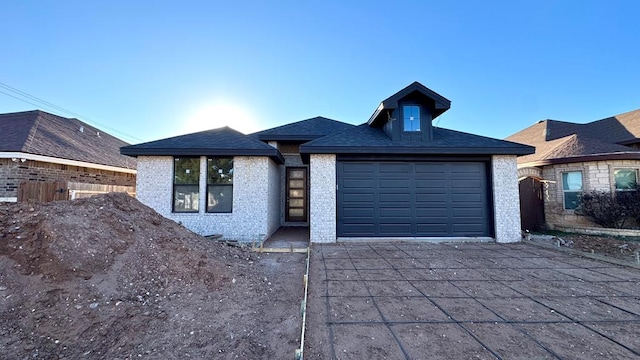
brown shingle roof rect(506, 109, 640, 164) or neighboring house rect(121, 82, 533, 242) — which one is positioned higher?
brown shingle roof rect(506, 109, 640, 164)

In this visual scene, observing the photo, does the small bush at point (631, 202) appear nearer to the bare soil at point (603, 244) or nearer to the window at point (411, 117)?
the bare soil at point (603, 244)

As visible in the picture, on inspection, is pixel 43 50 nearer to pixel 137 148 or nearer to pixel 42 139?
pixel 42 139

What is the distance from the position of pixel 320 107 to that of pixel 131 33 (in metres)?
9.29

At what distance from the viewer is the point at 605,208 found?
27.1ft

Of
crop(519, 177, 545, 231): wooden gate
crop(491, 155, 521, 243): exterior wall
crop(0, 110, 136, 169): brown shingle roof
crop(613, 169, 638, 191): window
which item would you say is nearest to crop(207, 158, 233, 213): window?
crop(0, 110, 136, 169): brown shingle roof

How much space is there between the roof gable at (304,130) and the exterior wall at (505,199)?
634 cm

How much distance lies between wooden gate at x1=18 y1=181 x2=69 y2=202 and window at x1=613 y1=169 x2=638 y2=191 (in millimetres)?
19465

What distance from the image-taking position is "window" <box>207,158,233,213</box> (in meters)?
7.50

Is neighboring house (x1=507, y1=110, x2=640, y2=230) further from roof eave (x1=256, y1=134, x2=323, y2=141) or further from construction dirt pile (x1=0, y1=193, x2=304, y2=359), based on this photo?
Result: construction dirt pile (x1=0, y1=193, x2=304, y2=359)

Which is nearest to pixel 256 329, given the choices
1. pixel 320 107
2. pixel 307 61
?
pixel 307 61

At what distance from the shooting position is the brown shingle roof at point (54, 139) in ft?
28.6

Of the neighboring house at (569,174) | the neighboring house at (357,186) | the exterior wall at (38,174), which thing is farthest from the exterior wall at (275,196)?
the neighboring house at (569,174)

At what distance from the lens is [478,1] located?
29.3 ft

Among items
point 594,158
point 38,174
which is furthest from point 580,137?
point 38,174
